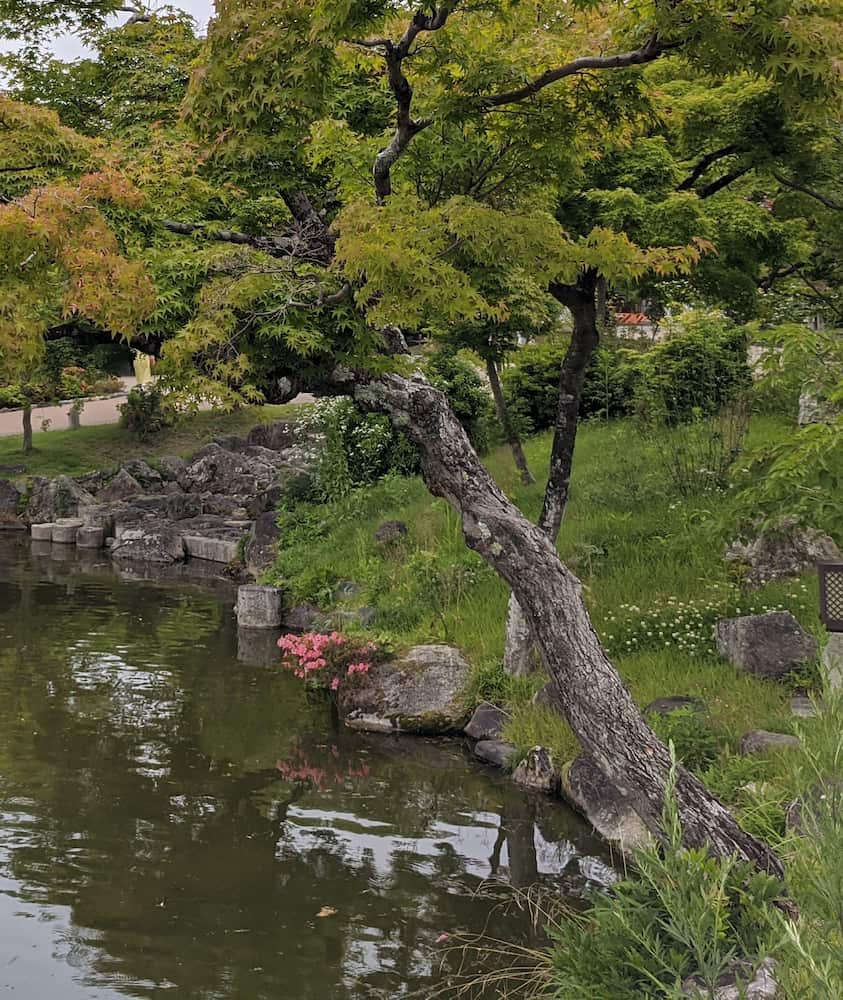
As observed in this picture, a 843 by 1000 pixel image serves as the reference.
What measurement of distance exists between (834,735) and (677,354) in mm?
14961

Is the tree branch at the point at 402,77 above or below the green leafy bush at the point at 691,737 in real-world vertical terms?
above

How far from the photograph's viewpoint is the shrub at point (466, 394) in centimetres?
2106

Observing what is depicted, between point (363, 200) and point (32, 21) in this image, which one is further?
point (32, 21)

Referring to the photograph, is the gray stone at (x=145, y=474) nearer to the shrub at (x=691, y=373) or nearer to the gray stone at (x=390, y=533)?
the gray stone at (x=390, y=533)

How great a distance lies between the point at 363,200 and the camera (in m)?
7.49

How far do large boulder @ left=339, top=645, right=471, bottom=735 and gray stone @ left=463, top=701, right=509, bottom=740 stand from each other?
21 cm

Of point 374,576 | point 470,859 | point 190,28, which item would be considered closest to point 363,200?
point 470,859

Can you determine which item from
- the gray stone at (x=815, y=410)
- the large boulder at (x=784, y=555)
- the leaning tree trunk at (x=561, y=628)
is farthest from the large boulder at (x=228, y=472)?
the leaning tree trunk at (x=561, y=628)

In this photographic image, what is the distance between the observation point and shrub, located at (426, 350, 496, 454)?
2106cm

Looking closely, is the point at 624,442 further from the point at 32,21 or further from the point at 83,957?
the point at 83,957

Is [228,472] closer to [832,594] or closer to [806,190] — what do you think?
[806,190]

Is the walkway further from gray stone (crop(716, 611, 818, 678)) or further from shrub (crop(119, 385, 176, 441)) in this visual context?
gray stone (crop(716, 611, 818, 678))

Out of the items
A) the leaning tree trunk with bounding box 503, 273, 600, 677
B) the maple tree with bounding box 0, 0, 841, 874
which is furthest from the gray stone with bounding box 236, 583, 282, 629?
the maple tree with bounding box 0, 0, 841, 874

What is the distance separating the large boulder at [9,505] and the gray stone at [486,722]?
56.7 feet
